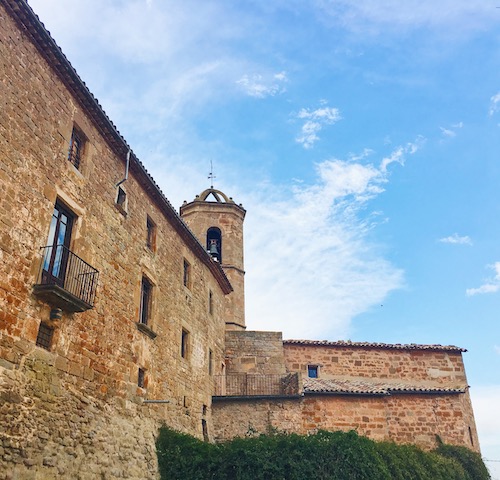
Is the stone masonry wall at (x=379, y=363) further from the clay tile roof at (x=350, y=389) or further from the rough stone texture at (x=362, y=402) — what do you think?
the clay tile roof at (x=350, y=389)

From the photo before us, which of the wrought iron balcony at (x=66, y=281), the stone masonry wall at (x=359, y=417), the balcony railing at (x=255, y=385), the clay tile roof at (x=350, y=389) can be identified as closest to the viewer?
the wrought iron balcony at (x=66, y=281)

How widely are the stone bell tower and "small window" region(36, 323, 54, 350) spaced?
1640cm

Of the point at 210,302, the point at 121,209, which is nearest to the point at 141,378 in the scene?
the point at 121,209

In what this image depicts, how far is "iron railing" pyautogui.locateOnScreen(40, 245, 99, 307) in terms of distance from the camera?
393 inches

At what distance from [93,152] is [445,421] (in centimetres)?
1607

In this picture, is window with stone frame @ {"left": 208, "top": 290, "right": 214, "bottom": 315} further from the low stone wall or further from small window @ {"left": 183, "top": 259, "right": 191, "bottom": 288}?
the low stone wall

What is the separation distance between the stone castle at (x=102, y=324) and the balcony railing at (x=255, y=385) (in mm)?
54

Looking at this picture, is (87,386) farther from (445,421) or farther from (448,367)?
(448,367)

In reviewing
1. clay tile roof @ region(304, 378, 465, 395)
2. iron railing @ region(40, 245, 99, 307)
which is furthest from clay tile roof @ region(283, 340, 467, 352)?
iron railing @ region(40, 245, 99, 307)

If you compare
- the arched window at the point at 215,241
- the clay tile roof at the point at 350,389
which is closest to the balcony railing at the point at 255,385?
the clay tile roof at the point at 350,389

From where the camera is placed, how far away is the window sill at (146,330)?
13.4 metres

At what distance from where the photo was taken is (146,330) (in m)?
13.7

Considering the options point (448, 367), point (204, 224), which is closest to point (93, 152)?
point (204, 224)

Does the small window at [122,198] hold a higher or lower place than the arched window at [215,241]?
lower
